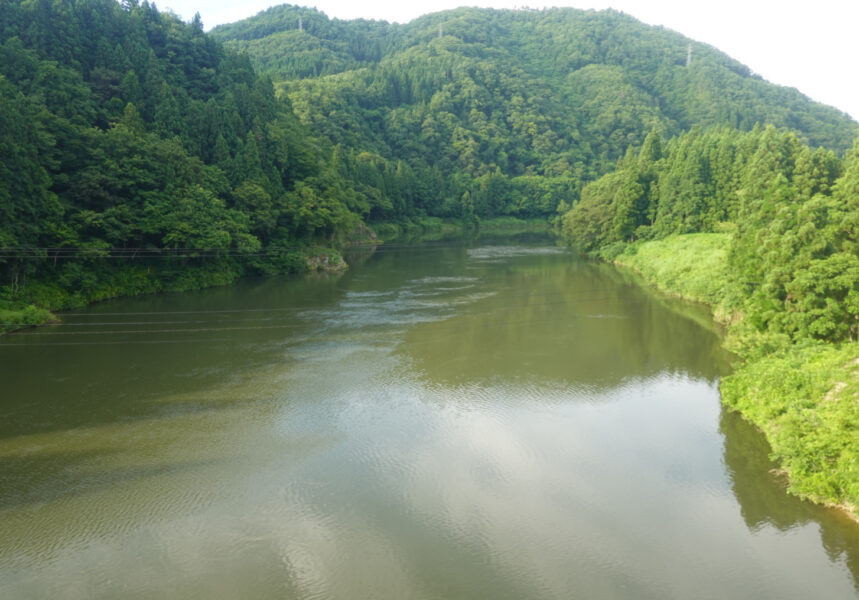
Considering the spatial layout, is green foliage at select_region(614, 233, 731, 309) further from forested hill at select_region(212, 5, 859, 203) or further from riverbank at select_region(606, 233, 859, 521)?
forested hill at select_region(212, 5, 859, 203)

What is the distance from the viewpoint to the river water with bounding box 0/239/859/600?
36.7 ft

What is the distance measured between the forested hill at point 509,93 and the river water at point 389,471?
73.6 metres

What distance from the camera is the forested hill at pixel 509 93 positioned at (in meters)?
113

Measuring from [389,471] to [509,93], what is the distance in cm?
13484

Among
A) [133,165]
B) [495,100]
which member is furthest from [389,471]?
[495,100]

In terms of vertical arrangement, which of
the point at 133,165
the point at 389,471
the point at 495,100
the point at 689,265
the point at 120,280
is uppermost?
the point at 495,100

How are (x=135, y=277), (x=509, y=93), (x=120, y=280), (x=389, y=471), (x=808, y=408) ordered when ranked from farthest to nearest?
(x=509, y=93), (x=135, y=277), (x=120, y=280), (x=389, y=471), (x=808, y=408)

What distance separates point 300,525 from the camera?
1272cm

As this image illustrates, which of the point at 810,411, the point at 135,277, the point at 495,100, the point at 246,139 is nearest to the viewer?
the point at 810,411

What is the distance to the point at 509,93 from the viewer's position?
137750mm

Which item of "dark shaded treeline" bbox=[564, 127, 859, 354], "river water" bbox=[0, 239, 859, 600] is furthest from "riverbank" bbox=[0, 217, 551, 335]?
Answer: "dark shaded treeline" bbox=[564, 127, 859, 354]

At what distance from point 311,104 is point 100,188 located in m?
67.9

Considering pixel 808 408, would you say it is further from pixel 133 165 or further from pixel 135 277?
pixel 133 165

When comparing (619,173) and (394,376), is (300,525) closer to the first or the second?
(394,376)
